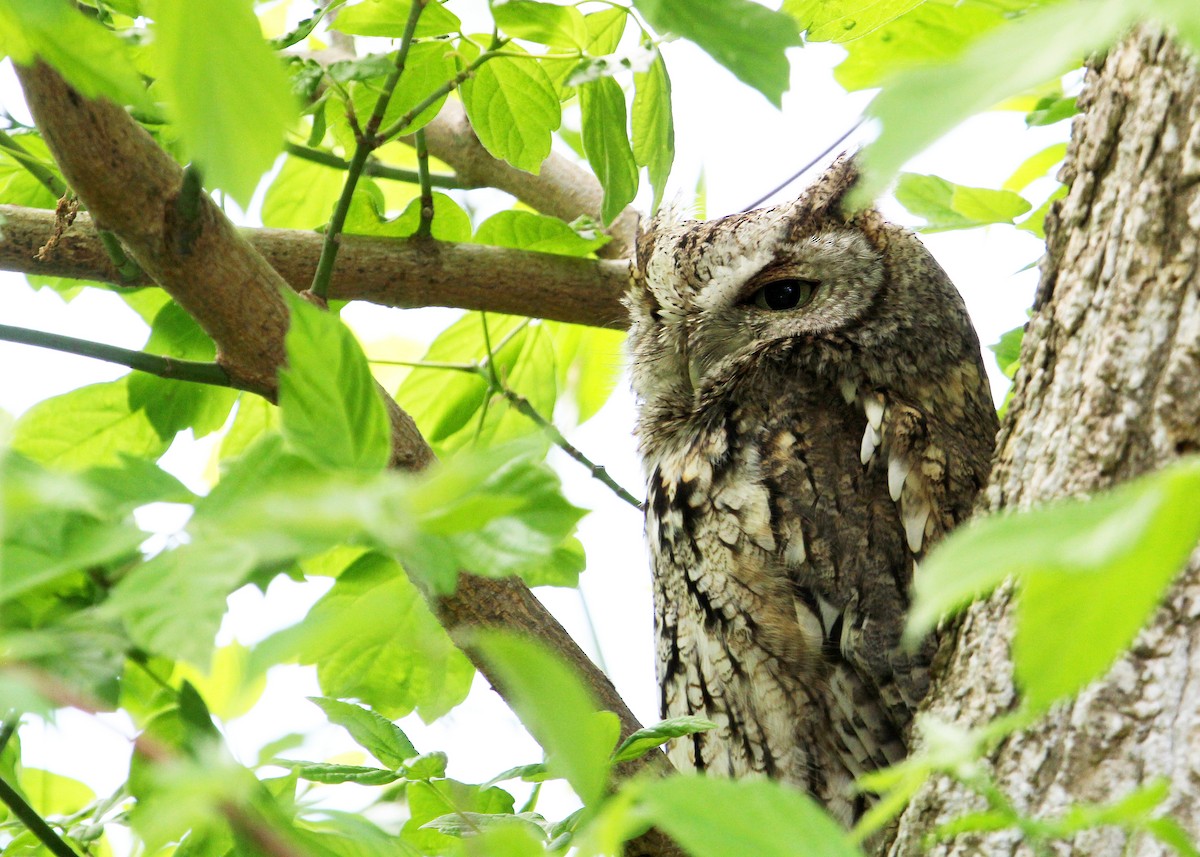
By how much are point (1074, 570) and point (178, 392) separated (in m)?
1.33

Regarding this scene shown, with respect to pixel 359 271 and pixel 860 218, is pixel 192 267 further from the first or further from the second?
pixel 860 218

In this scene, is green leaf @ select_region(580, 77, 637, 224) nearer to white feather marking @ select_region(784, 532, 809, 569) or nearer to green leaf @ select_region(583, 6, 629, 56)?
green leaf @ select_region(583, 6, 629, 56)

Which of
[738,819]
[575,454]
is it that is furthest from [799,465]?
[738,819]

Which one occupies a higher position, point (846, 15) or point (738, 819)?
point (846, 15)

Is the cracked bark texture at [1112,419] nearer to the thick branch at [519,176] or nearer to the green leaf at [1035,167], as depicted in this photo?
the green leaf at [1035,167]

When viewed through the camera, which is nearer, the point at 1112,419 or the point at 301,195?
the point at 1112,419

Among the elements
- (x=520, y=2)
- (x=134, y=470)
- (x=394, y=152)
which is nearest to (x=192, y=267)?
(x=520, y=2)

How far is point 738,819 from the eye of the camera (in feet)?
1.35

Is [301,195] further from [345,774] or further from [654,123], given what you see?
[345,774]

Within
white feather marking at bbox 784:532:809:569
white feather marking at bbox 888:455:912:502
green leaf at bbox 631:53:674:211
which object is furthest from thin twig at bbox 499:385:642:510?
green leaf at bbox 631:53:674:211

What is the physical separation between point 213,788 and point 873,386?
4.75 feet

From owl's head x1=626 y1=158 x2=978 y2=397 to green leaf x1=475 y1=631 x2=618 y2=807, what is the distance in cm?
136

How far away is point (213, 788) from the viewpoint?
354 mm

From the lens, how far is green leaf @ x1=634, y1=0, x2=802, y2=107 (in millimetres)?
610
